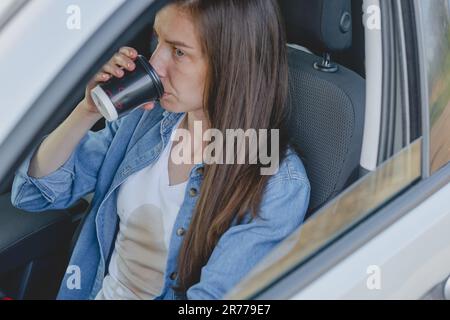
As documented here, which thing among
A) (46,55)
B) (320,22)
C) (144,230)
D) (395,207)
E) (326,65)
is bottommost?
(144,230)

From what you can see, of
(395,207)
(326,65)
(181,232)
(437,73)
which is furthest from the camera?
(326,65)

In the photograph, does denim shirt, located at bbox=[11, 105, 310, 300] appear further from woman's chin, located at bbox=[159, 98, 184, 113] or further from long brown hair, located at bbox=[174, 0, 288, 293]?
woman's chin, located at bbox=[159, 98, 184, 113]

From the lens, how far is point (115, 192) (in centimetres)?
176

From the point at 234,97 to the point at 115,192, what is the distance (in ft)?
1.36

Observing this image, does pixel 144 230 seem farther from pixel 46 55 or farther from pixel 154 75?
pixel 46 55

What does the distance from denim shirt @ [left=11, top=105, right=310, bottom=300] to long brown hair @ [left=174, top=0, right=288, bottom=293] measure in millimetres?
33

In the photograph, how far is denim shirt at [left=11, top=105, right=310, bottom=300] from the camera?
1534 mm

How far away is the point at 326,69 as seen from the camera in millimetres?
1750

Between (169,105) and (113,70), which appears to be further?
(169,105)

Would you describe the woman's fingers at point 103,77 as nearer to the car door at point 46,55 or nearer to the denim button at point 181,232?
the car door at point 46,55

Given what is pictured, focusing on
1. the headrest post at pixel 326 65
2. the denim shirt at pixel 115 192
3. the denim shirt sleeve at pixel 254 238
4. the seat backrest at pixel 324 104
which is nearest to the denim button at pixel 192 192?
the denim shirt at pixel 115 192

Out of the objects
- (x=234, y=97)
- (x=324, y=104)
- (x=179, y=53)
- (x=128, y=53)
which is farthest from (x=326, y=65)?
(x=128, y=53)

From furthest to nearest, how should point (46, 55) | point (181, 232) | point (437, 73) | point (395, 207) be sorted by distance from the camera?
point (181, 232)
point (437, 73)
point (395, 207)
point (46, 55)
